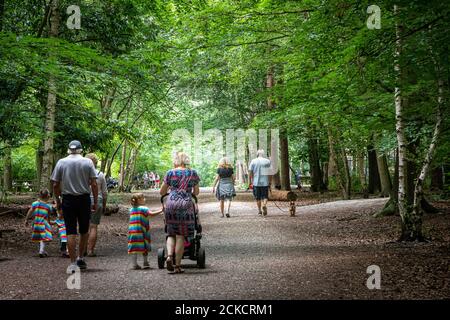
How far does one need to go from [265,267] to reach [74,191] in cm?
325

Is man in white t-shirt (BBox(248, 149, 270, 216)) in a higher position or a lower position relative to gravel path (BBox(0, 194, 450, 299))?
higher

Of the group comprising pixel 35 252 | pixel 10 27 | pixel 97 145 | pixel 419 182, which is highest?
pixel 10 27

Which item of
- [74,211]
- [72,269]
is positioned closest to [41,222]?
[74,211]

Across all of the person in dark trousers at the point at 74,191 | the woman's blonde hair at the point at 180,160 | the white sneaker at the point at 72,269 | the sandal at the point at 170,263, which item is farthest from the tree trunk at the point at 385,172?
the white sneaker at the point at 72,269

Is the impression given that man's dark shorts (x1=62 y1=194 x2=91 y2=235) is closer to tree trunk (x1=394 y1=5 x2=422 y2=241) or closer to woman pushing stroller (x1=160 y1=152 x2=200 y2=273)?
woman pushing stroller (x1=160 y1=152 x2=200 y2=273)

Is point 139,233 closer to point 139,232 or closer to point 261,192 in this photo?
point 139,232

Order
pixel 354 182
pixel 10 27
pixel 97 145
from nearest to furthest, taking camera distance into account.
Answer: pixel 10 27, pixel 97 145, pixel 354 182

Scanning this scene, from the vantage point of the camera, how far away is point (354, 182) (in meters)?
31.8

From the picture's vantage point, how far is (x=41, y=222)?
10.2m

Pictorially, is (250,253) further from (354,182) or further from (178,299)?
(354,182)

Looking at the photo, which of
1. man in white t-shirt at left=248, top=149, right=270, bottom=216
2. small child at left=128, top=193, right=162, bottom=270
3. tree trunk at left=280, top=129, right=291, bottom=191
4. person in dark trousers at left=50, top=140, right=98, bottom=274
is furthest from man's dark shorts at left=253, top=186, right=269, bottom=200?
tree trunk at left=280, top=129, right=291, bottom=191

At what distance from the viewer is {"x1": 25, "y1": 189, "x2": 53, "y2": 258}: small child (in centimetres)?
1002
